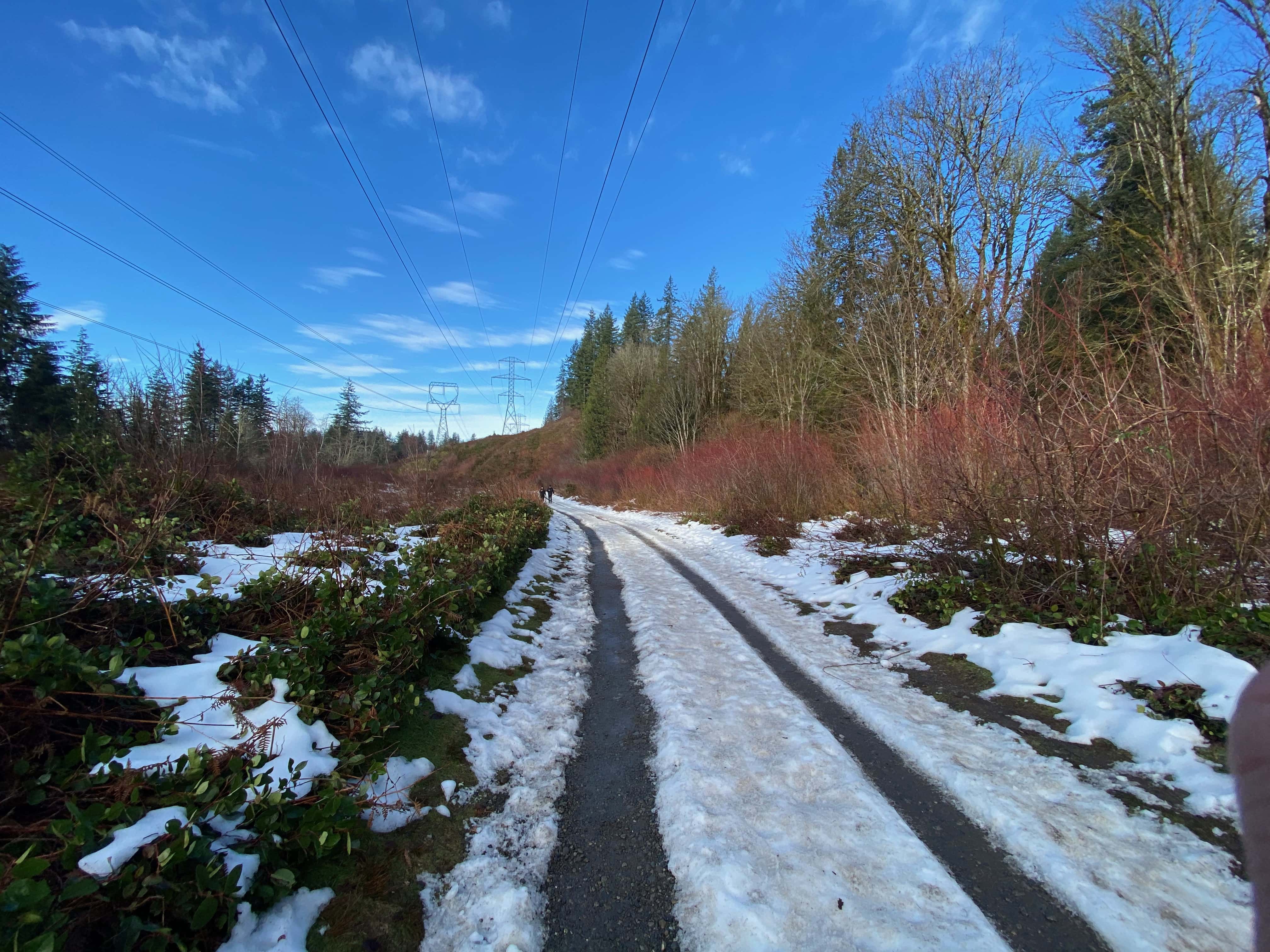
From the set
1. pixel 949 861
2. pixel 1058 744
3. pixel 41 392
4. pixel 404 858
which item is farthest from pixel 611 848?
pixel 41 392

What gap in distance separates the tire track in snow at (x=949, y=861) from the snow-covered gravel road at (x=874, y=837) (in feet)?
0.06

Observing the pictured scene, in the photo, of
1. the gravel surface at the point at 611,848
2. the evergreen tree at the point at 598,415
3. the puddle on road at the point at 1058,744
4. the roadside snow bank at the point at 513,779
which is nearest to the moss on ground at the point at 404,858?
the roadside snow bank at the point at 513,779

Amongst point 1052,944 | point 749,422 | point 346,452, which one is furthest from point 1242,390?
point 346,452

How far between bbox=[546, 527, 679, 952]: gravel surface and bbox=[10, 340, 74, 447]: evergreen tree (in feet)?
105

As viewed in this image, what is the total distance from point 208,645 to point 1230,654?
22.1ft

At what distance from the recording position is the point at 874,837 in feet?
7.92

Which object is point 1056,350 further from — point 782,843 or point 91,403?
point 91,403

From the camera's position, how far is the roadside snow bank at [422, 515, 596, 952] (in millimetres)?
2061

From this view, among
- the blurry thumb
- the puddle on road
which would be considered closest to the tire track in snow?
the puddle on road

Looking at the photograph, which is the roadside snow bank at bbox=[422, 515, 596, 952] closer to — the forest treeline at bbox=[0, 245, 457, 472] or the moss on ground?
the moss on ground

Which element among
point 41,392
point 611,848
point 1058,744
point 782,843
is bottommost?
point 611,848

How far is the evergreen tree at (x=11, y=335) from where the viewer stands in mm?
22078

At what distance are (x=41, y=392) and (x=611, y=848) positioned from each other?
115 feet

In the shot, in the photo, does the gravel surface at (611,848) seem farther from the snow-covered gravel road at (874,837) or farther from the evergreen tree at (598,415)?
the evergreen tree at (598,415)
